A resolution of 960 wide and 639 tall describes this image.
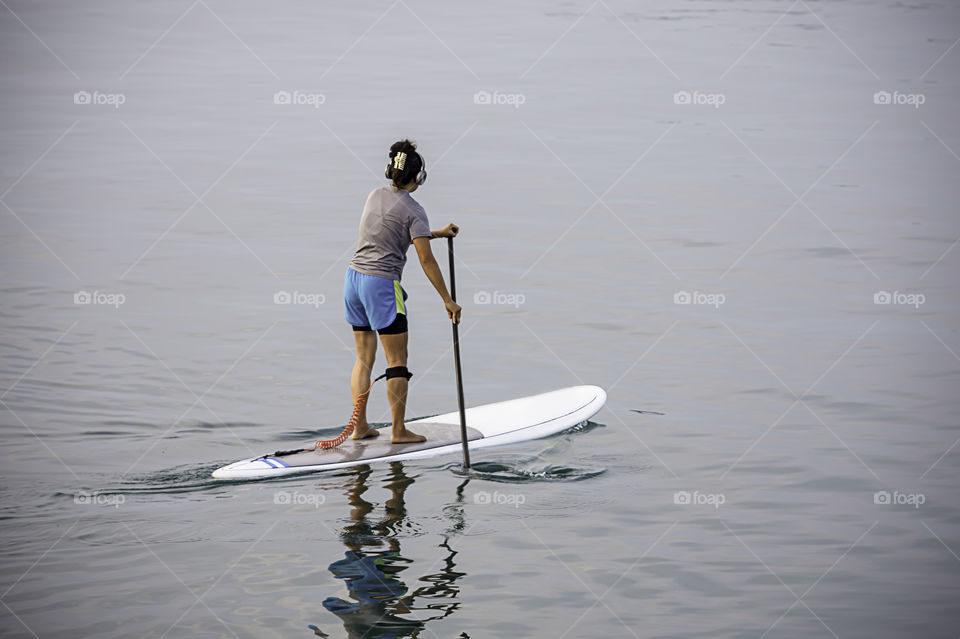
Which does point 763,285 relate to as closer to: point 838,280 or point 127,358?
point 838,280

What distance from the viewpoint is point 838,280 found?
13.6 metres

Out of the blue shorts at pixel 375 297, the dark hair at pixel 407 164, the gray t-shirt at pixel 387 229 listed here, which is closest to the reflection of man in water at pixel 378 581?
the blue shorts at pixel 375 297

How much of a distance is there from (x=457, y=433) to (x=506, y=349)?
2.73m

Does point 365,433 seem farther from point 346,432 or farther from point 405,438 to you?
point 405,438

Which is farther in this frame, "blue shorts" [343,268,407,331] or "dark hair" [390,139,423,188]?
"blue shorts" [343,268,407,331]

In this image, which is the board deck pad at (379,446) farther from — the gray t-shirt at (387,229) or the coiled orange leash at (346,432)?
the gray t-shirt at (387,229)

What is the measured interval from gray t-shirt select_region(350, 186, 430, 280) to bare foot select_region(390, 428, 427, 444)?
1.17 metres

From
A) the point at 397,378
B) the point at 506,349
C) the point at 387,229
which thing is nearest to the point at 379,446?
the point at 397,378

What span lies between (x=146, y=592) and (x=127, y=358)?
4979mm

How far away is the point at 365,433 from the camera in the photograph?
8.45 metres

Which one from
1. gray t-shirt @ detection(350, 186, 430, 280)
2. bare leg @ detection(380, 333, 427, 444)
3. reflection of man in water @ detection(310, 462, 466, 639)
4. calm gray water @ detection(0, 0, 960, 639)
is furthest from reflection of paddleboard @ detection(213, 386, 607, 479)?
gray t-shirt @ detection(350, 186, 430, 280)

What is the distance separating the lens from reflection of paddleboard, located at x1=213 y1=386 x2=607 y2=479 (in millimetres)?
7863

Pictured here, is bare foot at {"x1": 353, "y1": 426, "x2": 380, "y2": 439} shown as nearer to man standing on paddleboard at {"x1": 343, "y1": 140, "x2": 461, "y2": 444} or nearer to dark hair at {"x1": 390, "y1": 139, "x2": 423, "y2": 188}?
man standing on paddleboard at {"x1": 343, "y1": 140, "x2": 461, "y2": 444}

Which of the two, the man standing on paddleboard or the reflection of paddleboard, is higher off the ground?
the man standing on paddleboard
